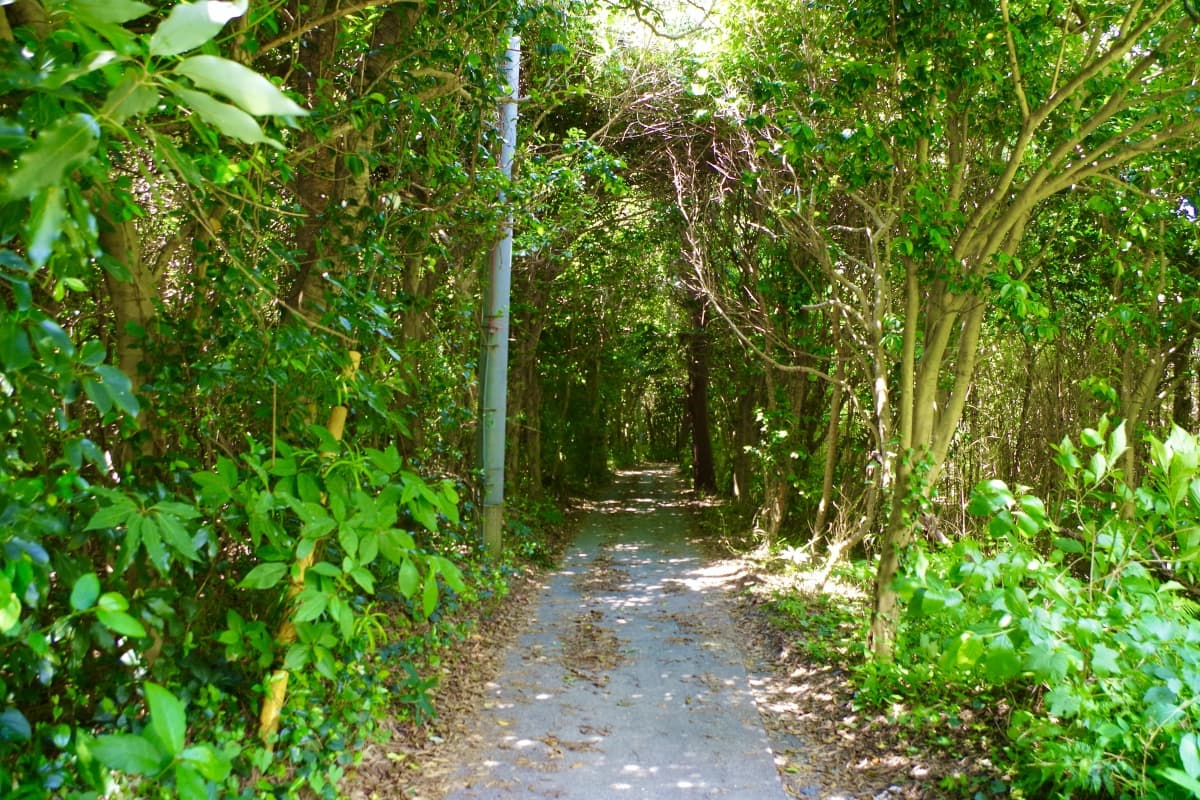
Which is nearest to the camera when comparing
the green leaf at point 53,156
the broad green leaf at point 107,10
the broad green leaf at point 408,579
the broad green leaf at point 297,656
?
the green leaf at point 53,156

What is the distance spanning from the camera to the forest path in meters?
4.34

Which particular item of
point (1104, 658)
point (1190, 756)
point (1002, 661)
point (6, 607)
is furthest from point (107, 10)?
point (1104, 658)

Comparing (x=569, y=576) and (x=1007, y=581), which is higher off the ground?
(x=1007, y=581)

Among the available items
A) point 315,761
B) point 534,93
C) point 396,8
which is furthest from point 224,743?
point 534,93

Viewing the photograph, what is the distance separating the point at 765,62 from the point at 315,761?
6.51 m

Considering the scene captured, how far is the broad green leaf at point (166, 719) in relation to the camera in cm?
157

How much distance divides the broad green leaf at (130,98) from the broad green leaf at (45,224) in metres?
0.13

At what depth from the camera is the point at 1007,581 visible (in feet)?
11.6

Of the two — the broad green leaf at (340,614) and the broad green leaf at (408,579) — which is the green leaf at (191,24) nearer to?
the broad green leaf at (408,579)

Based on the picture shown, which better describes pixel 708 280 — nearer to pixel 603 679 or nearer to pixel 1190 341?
pixel 1190 341

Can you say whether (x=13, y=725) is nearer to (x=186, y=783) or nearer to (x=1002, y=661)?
(x=186, y=783)

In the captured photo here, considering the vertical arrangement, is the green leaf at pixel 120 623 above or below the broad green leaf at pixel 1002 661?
above

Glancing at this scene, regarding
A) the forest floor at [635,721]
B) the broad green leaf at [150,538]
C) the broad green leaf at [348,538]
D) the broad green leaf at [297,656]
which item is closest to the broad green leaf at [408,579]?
the broad green leaf at [348,538]

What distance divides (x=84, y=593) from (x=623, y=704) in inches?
170
